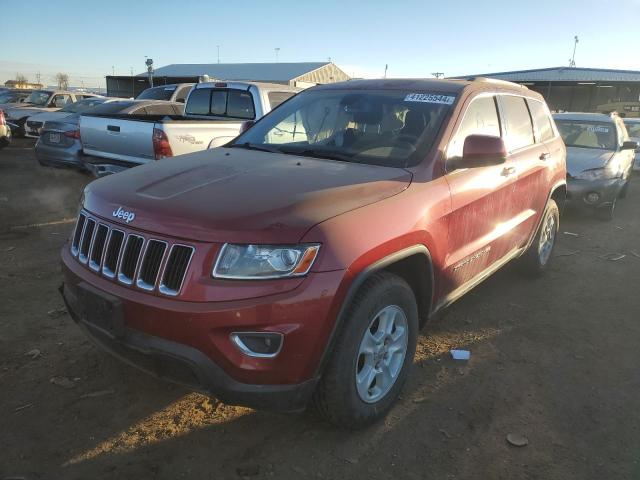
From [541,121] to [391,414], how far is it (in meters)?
3.53

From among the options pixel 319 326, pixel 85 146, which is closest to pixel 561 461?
pixel 319 326

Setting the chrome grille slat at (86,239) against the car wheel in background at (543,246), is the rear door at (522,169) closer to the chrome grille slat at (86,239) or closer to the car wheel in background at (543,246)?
the car wheel in background at (543,246)

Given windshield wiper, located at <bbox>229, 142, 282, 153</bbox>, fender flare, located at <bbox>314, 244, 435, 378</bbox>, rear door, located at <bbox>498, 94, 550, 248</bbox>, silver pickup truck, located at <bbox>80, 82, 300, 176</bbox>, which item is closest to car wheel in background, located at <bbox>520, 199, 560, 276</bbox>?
rear door, located at <bbox>498, 94, 550, 248</bbox>

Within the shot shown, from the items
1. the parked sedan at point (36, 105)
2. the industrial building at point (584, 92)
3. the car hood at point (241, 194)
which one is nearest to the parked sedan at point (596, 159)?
the car hood at point (241, 194)

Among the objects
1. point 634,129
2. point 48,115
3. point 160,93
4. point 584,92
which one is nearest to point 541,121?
point 160,93

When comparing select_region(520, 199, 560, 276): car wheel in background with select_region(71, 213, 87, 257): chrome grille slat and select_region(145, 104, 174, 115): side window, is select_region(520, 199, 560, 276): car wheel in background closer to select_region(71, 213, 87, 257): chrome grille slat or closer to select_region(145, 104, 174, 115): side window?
select_region(71, 213, 87, 257): chrome grille slat

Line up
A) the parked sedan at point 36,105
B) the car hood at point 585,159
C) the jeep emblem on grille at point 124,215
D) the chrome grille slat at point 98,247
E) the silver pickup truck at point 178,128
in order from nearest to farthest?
the jeep emblem on grille at point 124,215 < the chrome grille slat at point 98,247 < the silver pickup truck at point 178,128 < the car hood at point 585,159 < the parked sedan at point 36,105

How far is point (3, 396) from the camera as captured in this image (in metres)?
2.97

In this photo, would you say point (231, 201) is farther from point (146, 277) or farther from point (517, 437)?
point (517, 437)

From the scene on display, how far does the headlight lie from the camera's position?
2.24 metres

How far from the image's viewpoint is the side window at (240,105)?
25.2 ft

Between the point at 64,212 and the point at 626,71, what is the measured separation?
153 feet

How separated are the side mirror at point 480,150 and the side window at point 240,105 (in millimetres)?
4962

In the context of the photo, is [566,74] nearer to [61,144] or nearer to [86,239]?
[61,144]
